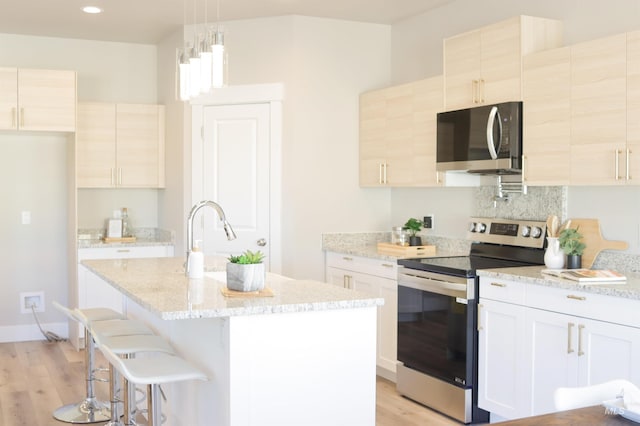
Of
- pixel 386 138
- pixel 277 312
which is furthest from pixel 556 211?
pixel 277 312

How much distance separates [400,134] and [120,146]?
269 centimetres

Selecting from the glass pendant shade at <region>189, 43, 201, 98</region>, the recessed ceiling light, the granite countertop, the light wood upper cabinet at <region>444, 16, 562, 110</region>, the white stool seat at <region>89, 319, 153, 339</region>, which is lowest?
the white stool seat at <region>89, 319, 153, 339</region>

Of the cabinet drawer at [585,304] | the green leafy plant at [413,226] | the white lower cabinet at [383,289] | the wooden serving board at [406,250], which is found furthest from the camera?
the green leafy plant at [413,226]

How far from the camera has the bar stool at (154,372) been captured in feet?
9.38

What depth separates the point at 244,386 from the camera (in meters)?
2.88

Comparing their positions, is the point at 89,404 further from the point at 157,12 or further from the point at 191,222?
the point at 157,12

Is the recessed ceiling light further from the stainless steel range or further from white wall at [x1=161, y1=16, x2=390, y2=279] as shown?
the stainless steel range

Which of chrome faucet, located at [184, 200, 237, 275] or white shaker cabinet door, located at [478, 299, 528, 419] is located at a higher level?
chrome faucet, located at [184, 200, 237, 275]

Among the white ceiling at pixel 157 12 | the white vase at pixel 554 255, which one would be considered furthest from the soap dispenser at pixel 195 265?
the white ceiling at pixel 157 12

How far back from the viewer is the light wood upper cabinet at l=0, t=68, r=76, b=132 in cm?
600

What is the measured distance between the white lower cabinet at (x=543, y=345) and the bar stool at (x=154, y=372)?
179 centimetres

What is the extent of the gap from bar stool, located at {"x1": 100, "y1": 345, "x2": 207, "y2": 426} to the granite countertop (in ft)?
5.86

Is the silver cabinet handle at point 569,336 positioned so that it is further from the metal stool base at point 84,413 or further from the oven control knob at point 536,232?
the metal stool base at point 84,413

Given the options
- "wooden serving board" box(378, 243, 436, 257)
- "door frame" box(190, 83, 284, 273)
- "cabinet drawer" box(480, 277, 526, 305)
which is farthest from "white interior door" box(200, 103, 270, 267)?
"cabinet drawer" box(480, 277, 526, 305)
